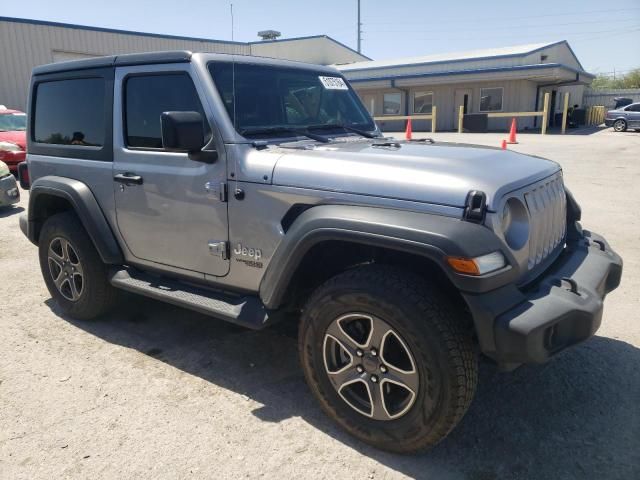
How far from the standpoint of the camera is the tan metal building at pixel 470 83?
26219 mm

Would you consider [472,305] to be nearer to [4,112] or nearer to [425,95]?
[4,112]

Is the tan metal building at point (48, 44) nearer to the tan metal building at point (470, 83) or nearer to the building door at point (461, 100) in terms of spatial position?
the tan metal building at point (470, 83)

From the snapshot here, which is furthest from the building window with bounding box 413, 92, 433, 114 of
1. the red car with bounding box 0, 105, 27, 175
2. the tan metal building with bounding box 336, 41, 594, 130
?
the red car with bounding box 0, 105, 27, 175

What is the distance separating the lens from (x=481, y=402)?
310 centimetres

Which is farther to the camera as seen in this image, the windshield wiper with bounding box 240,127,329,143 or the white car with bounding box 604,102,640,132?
the white car with bounding box 604,102,640,132

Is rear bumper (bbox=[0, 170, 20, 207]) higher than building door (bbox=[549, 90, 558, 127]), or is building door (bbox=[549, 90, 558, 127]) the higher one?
building door (bbox=[549, 90, 558, 127])

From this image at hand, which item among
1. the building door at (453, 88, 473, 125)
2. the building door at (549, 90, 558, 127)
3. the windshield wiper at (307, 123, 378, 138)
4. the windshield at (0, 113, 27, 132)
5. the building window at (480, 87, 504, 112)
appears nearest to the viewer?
the windshield wiper at (307, 123, 378, 138)

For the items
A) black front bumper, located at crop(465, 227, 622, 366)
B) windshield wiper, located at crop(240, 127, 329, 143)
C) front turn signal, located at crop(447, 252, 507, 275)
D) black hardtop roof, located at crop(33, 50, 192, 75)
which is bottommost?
black front bumper, located at crop(465, 227, 622, 366)

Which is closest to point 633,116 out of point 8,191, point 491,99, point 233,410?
point 491,99

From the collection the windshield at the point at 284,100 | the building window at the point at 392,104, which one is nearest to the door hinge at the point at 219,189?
the windshield at the point at 284,100

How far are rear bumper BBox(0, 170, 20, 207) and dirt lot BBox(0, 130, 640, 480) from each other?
5.13 meters

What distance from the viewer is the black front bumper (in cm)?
223

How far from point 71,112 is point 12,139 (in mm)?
9811

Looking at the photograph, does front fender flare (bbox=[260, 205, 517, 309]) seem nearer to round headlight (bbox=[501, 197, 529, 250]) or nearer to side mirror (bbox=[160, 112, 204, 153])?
round headlight (bbox=[501, 197, 529, 250])
